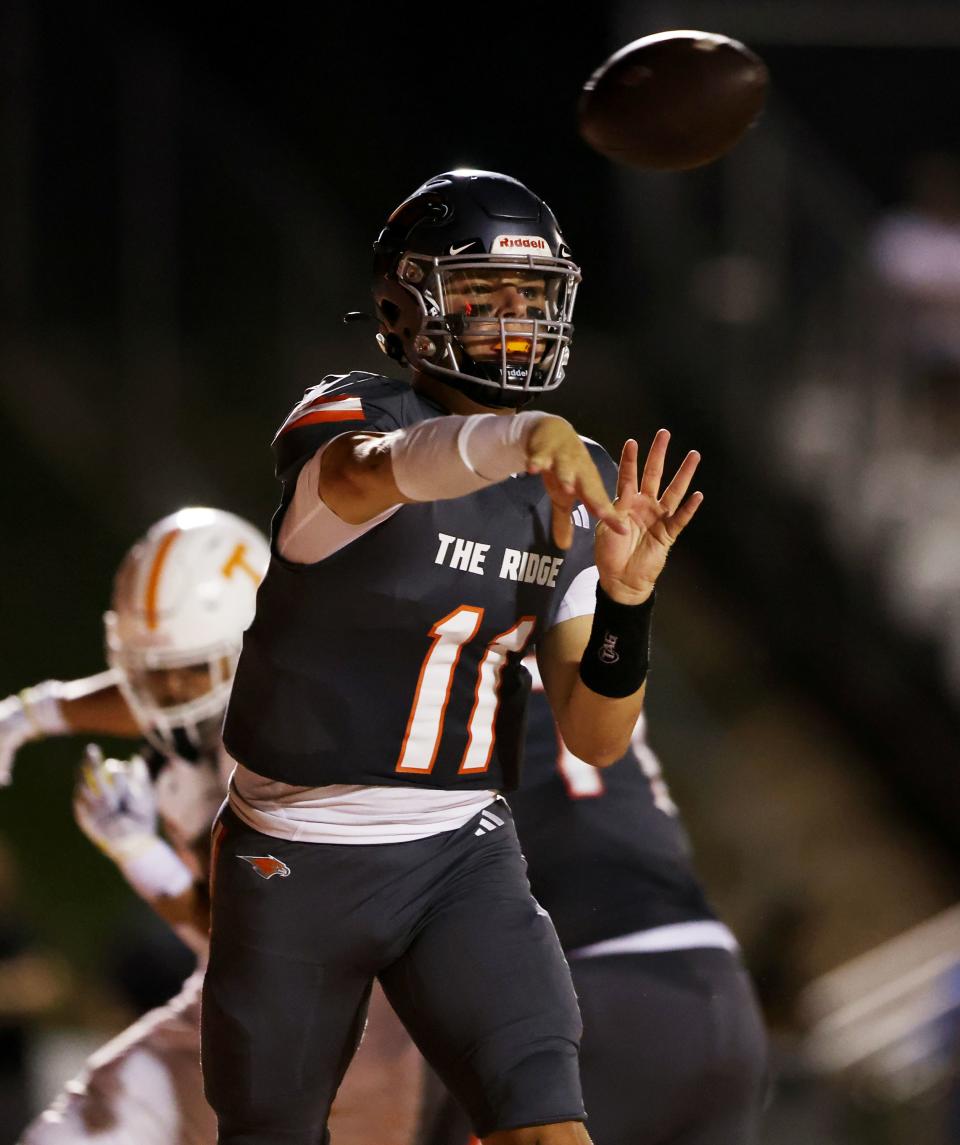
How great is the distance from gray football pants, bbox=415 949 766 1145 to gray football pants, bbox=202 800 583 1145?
→ 1.23 ft

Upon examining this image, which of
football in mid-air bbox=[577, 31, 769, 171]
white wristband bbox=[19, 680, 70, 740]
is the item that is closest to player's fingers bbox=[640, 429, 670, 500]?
football in mid-air bbox=[577, 31, 769, 171]

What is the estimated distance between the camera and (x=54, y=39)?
789 cm

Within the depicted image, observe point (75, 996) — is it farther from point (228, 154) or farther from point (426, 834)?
point (426, 834)

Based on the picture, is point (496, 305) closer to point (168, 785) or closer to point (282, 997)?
point (282, 997)

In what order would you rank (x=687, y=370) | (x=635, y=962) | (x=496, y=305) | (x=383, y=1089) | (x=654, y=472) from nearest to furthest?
(x=654, y=472)
(x=496, y=305)
(x=635, y=962)
(x=383, y=1089)
(x=687, y=370)

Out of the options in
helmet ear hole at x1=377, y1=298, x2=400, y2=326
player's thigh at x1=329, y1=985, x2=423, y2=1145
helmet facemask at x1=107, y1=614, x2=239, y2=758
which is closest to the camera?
helmet ear hole at x1=377, y1=298, x2=400, y2=326

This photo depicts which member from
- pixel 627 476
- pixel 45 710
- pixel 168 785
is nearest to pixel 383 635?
pixel 627 476

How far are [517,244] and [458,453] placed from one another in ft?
1.99

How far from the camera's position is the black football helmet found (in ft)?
9.56

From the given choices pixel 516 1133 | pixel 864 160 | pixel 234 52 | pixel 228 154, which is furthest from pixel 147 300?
pixel 516 1133

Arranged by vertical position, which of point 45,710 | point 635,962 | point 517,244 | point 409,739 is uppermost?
point 517,244

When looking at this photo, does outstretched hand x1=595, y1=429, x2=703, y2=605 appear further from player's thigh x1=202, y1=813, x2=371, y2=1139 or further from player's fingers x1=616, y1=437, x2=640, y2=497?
player's thigh x1=202, y1=813, x2=371, y2=1139

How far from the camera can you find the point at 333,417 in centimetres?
281

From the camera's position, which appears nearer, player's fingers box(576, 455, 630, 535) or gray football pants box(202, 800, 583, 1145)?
player's fingers box(576, 455, 630, 535)
